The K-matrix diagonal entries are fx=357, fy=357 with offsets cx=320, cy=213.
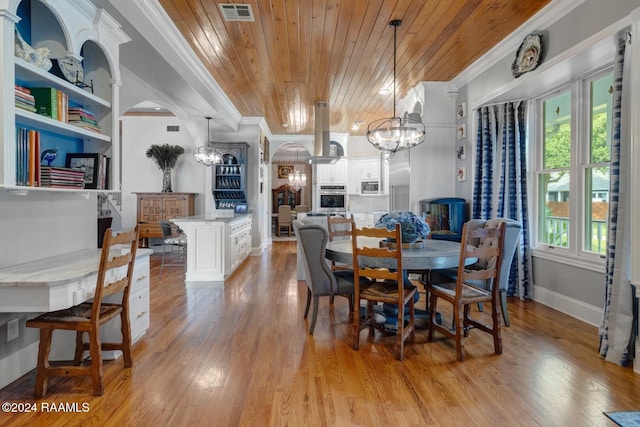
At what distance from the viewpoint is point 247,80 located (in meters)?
5.00

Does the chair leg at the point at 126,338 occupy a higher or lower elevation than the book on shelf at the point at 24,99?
lower

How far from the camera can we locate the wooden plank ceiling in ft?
10.3

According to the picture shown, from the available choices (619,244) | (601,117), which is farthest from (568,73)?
(619,244)

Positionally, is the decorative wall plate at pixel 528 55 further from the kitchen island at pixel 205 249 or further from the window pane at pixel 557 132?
the kitchen island at pixel 205 249

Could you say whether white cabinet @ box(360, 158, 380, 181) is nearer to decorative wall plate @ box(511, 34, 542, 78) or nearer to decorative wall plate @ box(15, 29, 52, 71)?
decorative wall plate @ box(511, 34, 542, 78)

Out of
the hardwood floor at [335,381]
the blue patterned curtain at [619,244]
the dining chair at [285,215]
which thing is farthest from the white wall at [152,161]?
the blue patterned curtain at [619,244]

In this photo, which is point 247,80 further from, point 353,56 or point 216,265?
point 216,265

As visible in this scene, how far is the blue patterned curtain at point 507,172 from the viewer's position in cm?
414

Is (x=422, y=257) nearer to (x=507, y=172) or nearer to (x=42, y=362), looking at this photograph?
(x=507, y=172)

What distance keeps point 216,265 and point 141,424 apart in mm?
3272

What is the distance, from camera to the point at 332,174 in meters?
8.81

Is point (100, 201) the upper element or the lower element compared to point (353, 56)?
lower

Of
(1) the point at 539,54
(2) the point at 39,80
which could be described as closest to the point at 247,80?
(2) the point at 39,80

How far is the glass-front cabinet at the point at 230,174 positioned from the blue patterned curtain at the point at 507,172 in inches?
172
